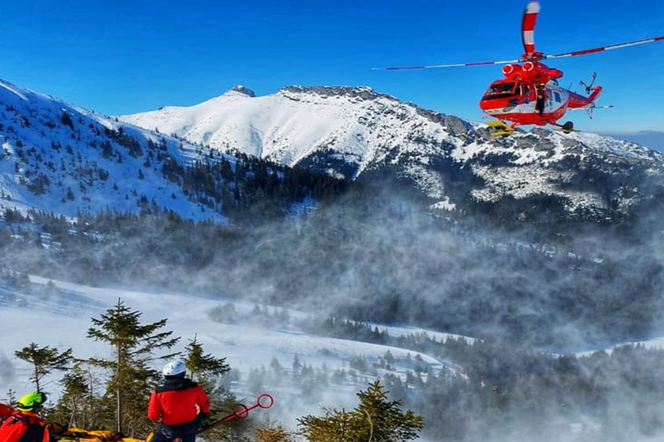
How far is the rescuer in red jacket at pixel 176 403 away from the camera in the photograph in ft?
33.3

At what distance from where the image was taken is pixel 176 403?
1024 cm

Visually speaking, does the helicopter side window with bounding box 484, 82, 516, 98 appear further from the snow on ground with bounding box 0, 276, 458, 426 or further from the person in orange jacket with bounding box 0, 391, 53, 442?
the snow on ground with bounding box 0, 276, 458, 426

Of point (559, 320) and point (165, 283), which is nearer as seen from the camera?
point (165, 283)

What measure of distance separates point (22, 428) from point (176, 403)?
2.86m

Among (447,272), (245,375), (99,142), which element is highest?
(99,142)

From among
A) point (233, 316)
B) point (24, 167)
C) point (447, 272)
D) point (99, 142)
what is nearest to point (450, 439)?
point (233, 316)

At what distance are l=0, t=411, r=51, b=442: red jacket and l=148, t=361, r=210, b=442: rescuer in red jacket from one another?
2.03 metres

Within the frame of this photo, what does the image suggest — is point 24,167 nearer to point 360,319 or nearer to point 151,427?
point 360,319

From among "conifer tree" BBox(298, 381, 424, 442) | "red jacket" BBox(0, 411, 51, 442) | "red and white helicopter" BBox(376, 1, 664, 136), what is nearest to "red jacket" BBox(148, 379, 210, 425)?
"red jacket" BBox(0, 411, 51, 442)

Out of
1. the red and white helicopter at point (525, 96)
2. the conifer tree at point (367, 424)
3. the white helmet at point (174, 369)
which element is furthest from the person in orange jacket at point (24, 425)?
the red and white helicopter at point (525, 96)

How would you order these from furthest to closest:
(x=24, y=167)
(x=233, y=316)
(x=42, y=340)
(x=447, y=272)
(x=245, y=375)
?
(x=447, y=272) < (x=24, y=167) < (x=233, y=316) < (x=245, y=375) < (x=42, y=340)

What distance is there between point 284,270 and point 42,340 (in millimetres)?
94036

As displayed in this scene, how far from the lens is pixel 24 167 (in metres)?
141

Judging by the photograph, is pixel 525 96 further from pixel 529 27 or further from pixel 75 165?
pixel 75 165
